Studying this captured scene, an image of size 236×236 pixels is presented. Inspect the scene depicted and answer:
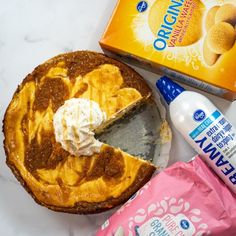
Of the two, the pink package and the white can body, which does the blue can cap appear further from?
the pink package

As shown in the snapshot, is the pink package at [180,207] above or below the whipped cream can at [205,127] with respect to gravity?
below

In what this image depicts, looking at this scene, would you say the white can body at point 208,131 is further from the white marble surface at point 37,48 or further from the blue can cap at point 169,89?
the white marble surface at point 37,48

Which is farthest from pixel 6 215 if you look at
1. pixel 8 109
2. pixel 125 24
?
pixel 125 24

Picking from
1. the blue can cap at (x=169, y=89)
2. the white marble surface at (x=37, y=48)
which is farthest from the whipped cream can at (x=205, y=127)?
the white marble surface at (x=37, y=48)

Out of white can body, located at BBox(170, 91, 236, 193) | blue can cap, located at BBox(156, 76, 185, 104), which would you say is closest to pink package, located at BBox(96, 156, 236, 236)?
white can body, located at BBox(170, 91, 236, 193)

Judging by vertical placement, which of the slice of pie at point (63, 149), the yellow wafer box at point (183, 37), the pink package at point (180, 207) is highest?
the yellow wafer box at point (183, 37)

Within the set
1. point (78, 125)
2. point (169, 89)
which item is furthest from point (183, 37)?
point (78, 125)
